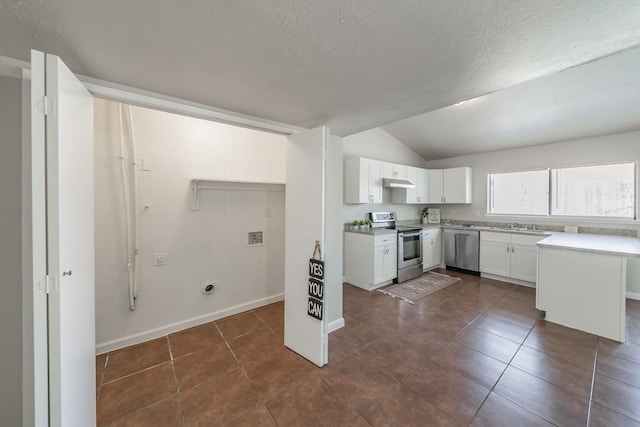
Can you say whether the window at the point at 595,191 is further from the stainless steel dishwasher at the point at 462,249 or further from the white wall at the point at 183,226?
the white wall at the point at 183,226

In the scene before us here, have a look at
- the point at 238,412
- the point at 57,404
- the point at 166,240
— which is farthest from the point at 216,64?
the point at 238,412

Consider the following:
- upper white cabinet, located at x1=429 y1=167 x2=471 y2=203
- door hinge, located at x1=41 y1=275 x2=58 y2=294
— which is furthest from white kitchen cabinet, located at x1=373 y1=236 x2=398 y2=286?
door hinge, located at x1=41 y1=275 x2=58 y2=294

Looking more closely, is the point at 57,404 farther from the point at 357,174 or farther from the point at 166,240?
the point at 357,174

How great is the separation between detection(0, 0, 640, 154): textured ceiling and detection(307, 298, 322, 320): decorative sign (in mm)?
1612

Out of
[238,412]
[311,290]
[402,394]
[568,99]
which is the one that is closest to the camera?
[238,412]

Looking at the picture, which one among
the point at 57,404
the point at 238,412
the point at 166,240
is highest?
the point at 166,240

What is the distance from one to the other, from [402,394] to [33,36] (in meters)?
2.90

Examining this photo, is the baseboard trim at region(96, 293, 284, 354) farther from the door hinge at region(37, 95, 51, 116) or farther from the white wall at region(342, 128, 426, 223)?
the door hinge at region(37, 95, 51, 116)

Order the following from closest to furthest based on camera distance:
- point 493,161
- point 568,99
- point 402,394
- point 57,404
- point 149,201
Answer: point 57,404 < point 402,394 < point 149,201 < point 568,99 < point 493,161

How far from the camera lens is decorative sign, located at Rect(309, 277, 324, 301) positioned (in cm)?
193

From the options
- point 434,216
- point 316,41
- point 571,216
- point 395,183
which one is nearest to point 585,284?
point 571,216

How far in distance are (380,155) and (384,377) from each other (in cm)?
385

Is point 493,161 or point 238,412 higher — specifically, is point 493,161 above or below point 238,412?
above

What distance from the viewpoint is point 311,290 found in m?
2.02
